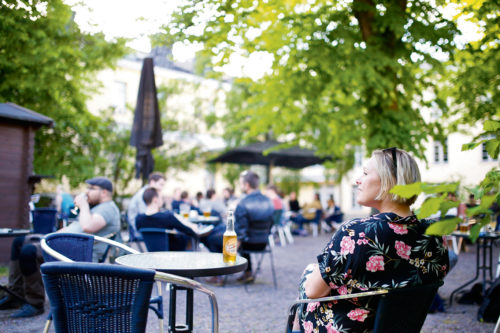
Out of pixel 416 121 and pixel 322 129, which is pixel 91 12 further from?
pixel 416 121

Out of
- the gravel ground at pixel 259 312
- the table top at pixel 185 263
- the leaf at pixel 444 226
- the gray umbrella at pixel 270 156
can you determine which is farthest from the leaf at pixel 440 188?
the gray umbrella at pixel 270 156

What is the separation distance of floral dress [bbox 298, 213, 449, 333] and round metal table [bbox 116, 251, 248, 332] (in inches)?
27.7

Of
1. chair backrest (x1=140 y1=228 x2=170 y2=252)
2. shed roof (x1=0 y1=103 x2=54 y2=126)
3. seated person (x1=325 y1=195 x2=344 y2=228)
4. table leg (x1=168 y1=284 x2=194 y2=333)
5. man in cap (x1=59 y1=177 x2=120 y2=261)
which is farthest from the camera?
seated person (x1=325 y1=195 x2=344 y2=228)

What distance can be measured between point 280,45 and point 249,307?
444 centimetres

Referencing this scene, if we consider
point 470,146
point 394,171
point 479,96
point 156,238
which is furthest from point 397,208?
point 479,96

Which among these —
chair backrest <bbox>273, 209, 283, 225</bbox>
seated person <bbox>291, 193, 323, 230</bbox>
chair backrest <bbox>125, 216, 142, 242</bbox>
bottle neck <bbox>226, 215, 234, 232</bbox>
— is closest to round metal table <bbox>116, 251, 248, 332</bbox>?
bottle neck <bbox>226, 215, 234, 232</bbox>

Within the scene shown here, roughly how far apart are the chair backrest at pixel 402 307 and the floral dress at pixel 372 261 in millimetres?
131

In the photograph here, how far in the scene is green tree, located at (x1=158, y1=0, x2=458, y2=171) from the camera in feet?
21.4

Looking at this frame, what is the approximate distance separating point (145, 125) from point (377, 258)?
665cm

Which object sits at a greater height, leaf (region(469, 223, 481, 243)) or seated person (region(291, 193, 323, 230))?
leaf (region(469, 223, 481, 243))

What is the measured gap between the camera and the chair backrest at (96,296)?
1943 millimetres

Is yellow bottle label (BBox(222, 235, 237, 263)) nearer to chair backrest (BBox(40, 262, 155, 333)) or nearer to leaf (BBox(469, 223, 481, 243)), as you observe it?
chair backrest (BBox(40, 262, 155, 333))

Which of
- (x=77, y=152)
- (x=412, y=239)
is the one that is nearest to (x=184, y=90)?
(x=77, y=152)

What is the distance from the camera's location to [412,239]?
2428 millimetres
